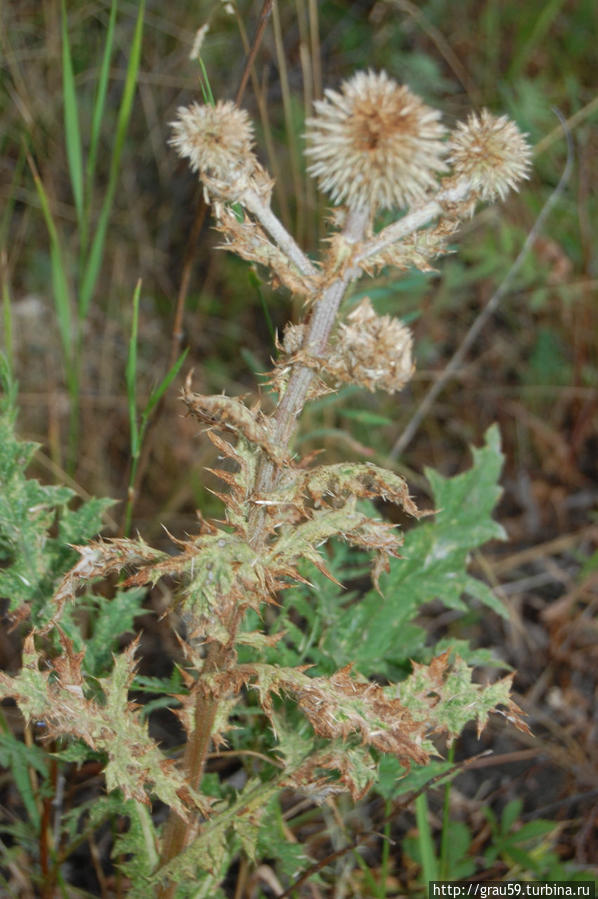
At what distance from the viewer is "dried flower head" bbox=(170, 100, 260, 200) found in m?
1.49

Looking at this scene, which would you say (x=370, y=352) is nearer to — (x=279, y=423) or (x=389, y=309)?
(x=279, y=423)

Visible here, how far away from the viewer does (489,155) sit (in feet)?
5.01

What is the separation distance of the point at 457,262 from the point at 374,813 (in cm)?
313

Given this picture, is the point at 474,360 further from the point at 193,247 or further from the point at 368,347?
the point at 368,347

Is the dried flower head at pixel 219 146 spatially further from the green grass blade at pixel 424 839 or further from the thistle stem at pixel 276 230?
the green grass blade at pixel 424 839

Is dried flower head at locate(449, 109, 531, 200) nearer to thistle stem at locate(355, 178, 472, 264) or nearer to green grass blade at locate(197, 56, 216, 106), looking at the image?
thistle stem at locate(355, 178, 472, 264)

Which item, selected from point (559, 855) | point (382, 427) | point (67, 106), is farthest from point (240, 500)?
point (382, 427)

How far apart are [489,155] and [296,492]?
0.79 m

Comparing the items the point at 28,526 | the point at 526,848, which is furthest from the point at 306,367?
the point at 526,848

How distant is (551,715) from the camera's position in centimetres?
319

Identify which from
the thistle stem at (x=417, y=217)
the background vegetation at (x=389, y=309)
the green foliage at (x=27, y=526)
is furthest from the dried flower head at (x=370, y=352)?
the background vegetation at (x=389, y=309)

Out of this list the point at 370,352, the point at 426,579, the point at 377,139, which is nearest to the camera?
the point at 377,139

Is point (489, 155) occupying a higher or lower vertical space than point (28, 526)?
higher

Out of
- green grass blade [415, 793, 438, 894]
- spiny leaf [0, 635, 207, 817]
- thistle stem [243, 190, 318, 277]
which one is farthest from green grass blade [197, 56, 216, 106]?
green grass blade [415, 793, 438, 894]
